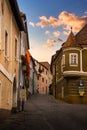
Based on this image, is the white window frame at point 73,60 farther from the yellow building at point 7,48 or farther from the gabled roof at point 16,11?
the yellow building at point 7,48

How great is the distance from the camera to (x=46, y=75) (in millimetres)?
127438

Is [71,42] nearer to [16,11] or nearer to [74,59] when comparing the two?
[74,59]

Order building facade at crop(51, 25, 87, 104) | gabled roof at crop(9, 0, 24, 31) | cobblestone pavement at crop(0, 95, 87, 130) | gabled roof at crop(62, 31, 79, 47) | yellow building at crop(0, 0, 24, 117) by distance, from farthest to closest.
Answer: gabled roof at crop(62, 31, 79, 47)
building facade at crop(51, 25, 87, 104)
gabled roof at crop(9, 0, 24, 31)
yellow building at crop(0, 0, 24, 117)
cobblestone pavement at crop(0, 95, 87, 130)

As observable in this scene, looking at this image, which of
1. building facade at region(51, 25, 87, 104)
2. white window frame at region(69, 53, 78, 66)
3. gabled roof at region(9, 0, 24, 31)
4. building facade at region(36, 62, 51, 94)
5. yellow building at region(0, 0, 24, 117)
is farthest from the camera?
building facade at region(36, 62, 51, 94)

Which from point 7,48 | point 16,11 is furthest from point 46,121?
point 16,11

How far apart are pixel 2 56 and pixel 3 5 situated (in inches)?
105

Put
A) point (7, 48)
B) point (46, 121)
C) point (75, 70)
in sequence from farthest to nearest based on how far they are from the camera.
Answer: point (75, 70) → point (7, 48) → point (46, 121)

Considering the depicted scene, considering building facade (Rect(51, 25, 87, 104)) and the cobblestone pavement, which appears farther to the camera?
building facade (Rect(51, 25, 87, 104))

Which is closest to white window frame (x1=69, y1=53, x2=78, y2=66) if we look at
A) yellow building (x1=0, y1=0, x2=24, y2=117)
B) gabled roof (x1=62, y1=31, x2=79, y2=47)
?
gabled roof (x1=62, y1=31, x2=79, y2=47)

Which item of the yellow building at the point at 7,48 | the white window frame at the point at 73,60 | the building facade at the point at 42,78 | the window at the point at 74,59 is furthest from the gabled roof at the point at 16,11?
the building facade at the point at 42,78

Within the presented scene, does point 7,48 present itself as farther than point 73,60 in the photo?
No

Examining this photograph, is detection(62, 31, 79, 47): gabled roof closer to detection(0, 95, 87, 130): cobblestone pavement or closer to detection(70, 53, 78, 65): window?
detection(70, 53, 78, 65): window

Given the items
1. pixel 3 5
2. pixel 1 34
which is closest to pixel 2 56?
pixel 1 34

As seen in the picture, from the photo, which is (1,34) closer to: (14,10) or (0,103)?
(0,103)
